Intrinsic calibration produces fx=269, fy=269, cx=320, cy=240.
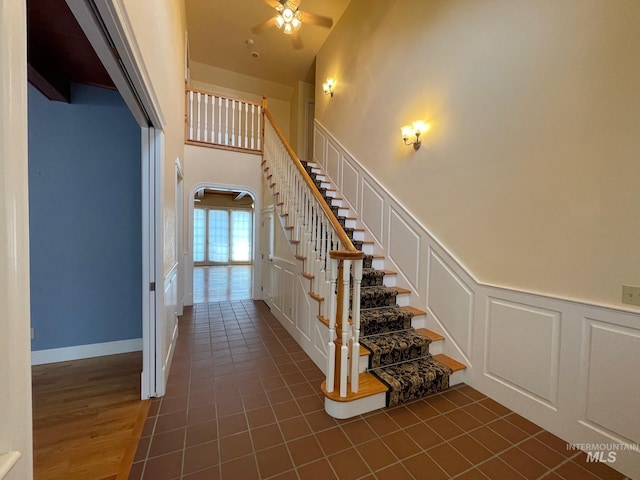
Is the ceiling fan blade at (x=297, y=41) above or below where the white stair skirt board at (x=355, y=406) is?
above

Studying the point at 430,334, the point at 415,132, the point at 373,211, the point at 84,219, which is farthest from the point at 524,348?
the point at 84,219

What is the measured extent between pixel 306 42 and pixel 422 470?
21.4 feet

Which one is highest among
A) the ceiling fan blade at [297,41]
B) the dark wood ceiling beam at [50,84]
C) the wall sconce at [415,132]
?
the ceiling fan blade at [297,41]

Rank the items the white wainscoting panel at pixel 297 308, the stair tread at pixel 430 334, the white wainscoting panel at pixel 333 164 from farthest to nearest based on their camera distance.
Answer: the white wainscoting panel at pixel 333 164
the white wainscoting panel at pixel 297 308
the stair tread at pixel 430 334

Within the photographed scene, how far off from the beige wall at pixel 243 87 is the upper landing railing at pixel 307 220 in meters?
1.44

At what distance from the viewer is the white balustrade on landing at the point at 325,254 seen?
2.02 meters

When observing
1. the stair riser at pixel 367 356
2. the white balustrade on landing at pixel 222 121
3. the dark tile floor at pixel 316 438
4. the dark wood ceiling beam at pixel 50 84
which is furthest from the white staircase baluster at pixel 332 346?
the white balustrade on landing at pixel 222 121

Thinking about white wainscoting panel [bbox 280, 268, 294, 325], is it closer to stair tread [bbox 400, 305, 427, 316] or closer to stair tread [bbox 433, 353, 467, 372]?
stair tread [bbox 400, 305, 427, 316]

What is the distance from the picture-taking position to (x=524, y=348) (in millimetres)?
2076

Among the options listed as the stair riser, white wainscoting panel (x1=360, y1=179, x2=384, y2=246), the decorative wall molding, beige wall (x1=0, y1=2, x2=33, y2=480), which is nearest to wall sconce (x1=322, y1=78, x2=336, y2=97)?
white wainscoting panel (x1=360, y1=179, x2=384, y2=246)

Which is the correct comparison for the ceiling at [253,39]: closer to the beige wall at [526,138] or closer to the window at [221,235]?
the beige wall at [526,138]

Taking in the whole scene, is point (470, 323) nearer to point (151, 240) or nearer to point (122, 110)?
point (151, 240)

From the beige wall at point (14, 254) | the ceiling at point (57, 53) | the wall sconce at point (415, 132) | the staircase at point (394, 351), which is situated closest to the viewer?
the beige wall at point (14, 254)

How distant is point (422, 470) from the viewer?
1.59 m
